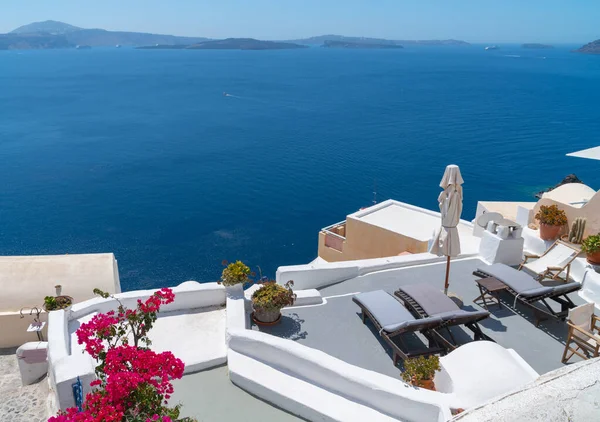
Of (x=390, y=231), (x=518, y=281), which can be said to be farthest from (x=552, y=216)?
(x=390, y=231)

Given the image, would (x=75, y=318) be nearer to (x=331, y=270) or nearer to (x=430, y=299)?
(x=331, y=270)

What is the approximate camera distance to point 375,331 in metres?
8.68

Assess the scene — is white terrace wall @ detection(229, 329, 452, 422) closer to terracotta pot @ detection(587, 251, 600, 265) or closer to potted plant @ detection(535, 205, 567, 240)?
terracotta pot @ detection(587, 251, 600, 265)

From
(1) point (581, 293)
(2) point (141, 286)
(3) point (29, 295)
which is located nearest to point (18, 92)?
(2) point (141, 286)

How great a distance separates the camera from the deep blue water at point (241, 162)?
41594mm

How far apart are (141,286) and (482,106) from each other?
79975 mm

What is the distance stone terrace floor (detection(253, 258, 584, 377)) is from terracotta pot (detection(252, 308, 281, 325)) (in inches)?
4.8

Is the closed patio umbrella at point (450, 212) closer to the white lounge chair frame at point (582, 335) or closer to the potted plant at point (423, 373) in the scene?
the white lounge chair frame at point (582, 335)

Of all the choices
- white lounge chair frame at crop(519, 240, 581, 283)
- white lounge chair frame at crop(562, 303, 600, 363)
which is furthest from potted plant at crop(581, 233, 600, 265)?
white lounge chair frame at crop(562, 303, 600, 363)

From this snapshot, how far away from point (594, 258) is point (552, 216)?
1776mm

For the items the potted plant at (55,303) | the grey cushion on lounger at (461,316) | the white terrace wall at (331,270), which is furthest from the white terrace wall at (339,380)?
the potted plant at (55,303)

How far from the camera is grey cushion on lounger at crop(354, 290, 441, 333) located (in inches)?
302

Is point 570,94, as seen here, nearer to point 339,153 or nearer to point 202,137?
point 339,153

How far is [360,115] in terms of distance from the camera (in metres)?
85.9
